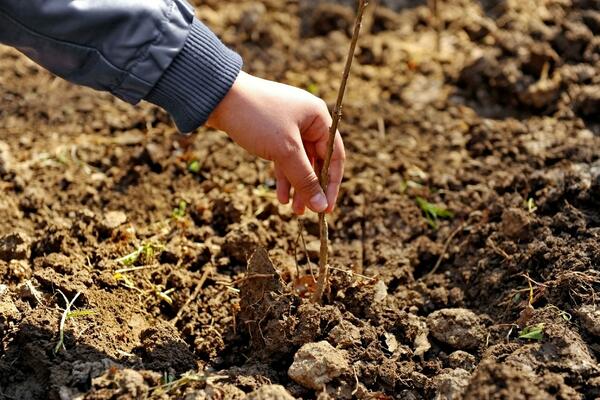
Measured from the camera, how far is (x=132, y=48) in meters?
2.22

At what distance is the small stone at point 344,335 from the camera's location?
7.58 ft

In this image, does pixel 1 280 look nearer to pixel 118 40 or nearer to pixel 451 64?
pixel 118 40

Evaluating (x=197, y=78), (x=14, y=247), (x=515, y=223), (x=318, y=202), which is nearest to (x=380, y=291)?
(x=318, y=202)

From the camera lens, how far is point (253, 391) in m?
2.16

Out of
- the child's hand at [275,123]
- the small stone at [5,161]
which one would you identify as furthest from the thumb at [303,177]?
the small stone at [5,161]

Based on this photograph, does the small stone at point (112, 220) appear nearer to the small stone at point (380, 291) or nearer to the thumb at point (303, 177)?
the thumb at point (303, 177)

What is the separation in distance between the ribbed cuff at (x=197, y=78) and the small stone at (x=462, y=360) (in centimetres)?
108

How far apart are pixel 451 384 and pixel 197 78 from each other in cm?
119

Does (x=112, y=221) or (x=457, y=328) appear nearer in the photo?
(x=457, y=328)

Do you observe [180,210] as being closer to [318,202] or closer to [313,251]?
[313,251]

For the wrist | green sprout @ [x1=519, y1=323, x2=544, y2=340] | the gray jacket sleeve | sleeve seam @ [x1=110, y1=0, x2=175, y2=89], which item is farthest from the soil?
sleeve seam @ [x1=110, y1=0, x2=175, y2=89]

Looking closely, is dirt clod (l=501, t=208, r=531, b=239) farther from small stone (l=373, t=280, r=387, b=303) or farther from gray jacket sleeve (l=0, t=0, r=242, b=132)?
gray jacket sleeve (l=0, t=0, r=242, b=132)

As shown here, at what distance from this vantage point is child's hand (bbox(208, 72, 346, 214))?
Answer: 2.30 metres

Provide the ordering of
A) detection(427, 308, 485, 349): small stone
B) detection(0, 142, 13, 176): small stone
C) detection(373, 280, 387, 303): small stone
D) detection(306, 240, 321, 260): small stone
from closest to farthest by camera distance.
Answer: detection(427, 308, 485, 349): small stone → detection(373, 280, 387, 303): small stone → detection(306, 240, 321, 260): small stone → detection(0, 142, 13, 176): small stone
